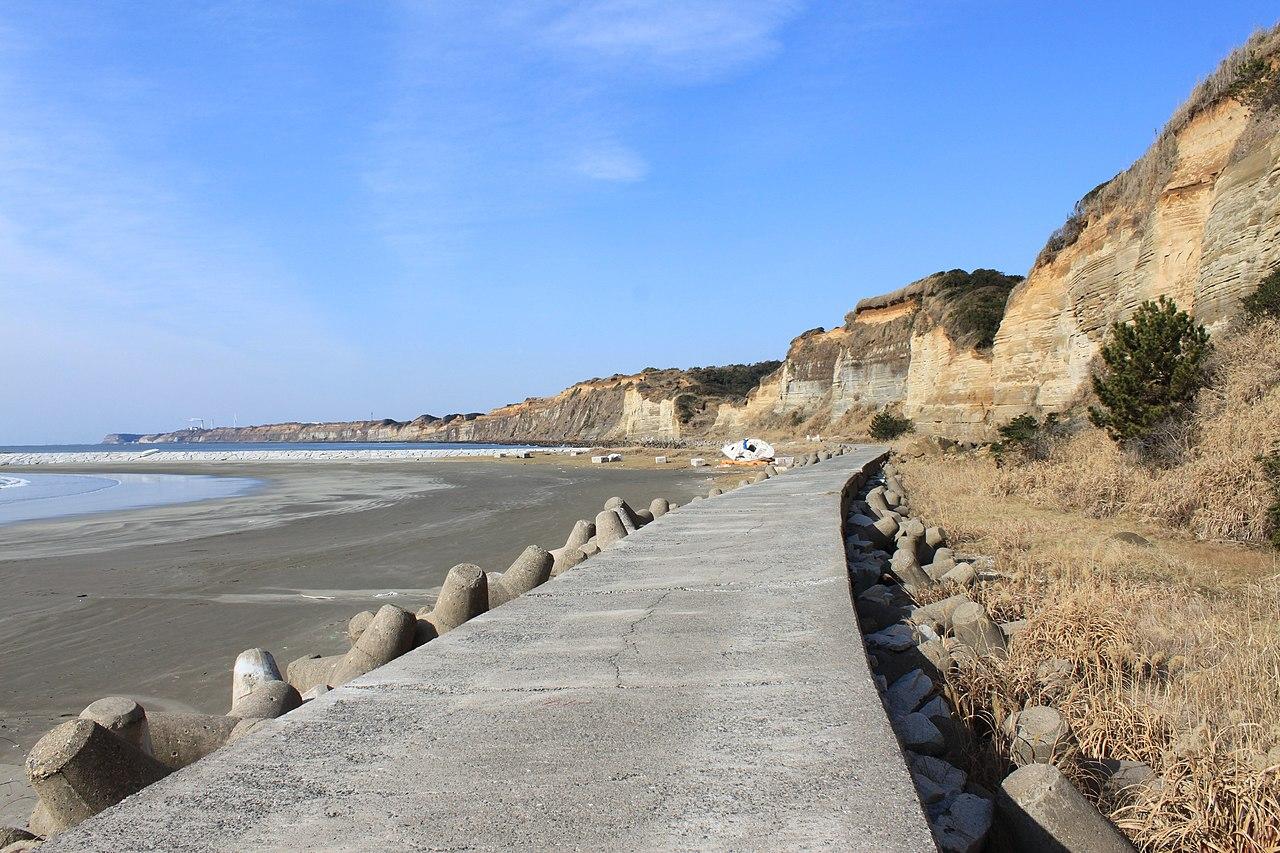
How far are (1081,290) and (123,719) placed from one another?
24.0m

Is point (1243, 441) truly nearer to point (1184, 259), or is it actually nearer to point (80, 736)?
point (1184, 259)

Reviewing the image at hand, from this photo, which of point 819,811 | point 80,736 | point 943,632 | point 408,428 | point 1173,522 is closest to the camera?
point 819,811

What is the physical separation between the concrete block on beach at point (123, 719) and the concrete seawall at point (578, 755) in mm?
638

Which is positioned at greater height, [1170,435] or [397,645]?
[1170,435]

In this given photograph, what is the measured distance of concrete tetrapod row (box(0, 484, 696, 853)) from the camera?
2621mm

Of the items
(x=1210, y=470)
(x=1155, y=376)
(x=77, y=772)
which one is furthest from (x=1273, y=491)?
(x=77, y=772)

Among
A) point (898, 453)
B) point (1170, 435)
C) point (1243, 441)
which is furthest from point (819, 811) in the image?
point (898, 453)

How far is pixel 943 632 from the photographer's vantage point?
4.79 metres

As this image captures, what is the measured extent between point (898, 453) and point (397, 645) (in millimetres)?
23599

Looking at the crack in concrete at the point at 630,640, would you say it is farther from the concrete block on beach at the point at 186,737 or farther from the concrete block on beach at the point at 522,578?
the concrete block on beach at the point at 186,737

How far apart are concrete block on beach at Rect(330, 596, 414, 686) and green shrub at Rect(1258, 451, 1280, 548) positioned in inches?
308

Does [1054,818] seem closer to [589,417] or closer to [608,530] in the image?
[608,530]

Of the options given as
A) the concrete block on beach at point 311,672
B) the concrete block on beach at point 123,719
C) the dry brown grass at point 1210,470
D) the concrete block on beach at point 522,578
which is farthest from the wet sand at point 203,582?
the dry brown grass at point 1210,470

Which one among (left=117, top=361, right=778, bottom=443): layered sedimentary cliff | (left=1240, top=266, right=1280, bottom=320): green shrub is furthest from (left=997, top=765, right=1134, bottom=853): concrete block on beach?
(left=117, top=361, right=778, bottom=443): layered sedimentary cliff
